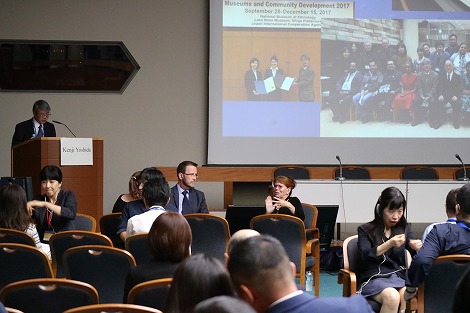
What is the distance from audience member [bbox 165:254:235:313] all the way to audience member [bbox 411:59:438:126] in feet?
30.3

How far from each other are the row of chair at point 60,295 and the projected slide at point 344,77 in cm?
780

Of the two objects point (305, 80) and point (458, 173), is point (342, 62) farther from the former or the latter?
point (458, 173)

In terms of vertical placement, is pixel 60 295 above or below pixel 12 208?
below

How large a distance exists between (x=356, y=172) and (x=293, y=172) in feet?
2.62

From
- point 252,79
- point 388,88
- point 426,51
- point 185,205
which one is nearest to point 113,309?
point 185,205

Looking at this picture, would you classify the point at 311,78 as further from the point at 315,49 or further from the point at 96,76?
the point at 96,76

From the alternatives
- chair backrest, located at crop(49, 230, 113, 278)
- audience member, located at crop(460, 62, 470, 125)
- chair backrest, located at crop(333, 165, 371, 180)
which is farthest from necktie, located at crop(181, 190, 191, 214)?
audience member, located at crop(460, 62, 470, 125)

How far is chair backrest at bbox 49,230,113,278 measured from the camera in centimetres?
501

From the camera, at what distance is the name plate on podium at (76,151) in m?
8.44

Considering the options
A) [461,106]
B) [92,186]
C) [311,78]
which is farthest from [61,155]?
[461,106]

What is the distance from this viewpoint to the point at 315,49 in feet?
37.0

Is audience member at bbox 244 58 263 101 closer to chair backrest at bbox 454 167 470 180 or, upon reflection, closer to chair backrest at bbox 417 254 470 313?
chair backrest at bbox 454 167 470 180

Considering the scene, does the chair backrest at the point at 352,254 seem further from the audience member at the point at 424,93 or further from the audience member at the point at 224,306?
the audience member at the point at 424,93

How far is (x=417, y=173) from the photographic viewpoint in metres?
10.5
